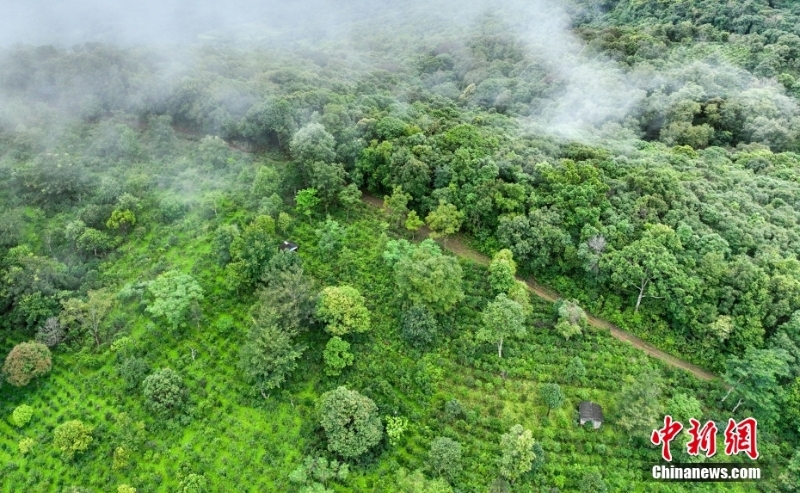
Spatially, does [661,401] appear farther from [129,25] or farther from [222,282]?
[129,25]

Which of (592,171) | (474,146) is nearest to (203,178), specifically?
(474,146)

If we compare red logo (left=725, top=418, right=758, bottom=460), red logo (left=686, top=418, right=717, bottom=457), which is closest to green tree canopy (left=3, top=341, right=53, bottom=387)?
red logo (left=686, top=418, right=717, bottom=457)

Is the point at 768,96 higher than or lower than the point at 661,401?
higher

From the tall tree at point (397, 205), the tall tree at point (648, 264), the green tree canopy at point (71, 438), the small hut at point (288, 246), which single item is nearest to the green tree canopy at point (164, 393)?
the green tree canopy at point (71, 438)

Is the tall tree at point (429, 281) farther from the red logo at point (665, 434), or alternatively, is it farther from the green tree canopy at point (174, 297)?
the green tree canopy at point (174, 297)

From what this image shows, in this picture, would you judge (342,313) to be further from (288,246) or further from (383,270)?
(288,246)

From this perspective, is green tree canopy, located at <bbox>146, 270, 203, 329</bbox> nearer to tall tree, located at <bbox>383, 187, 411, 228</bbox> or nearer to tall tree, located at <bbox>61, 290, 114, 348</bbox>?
tall tree, located at <bbox>61, 290, 114, 348</bbox>

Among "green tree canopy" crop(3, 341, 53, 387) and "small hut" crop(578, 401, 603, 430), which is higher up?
"green tree canopy" crop(3, 341, 53, 387)
